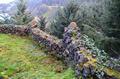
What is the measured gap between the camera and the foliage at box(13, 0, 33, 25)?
4253 centimetres

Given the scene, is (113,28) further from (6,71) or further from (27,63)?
(6,71)

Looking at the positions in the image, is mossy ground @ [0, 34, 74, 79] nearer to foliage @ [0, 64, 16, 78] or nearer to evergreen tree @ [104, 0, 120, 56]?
foliage @ [0, 64, 16, 78]

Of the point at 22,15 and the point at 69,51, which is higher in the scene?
the point at 22,15

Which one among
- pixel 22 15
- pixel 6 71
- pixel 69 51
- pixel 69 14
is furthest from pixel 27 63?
pixel 22 15

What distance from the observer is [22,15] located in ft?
144

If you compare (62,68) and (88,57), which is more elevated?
(88,57)

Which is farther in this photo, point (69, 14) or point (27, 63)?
point (69, 14)

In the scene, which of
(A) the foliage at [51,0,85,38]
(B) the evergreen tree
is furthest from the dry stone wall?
(A) the foliage at [51,0,85,38]

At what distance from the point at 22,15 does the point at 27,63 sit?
1042 inches

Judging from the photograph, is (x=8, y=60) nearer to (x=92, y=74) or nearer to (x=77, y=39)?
(x=77, y=39)

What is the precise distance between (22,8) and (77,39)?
2918 centimetres

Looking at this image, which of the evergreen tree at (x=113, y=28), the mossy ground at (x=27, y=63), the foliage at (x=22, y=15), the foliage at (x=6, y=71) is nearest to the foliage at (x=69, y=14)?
the mossy ground at (x=27, y=63)

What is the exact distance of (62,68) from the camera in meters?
16.8

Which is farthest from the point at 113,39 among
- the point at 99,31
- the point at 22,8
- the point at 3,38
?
the point at 22,8
